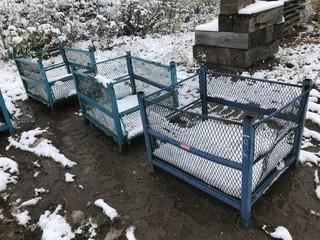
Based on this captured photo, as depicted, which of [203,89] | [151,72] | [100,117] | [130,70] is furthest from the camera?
[130,70]

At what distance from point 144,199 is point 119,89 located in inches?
92.3

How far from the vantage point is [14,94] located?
669 centimetres

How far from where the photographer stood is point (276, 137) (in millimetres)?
2836

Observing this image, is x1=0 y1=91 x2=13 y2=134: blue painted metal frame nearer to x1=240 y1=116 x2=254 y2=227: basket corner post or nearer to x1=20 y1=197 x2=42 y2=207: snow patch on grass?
x1=20 y1=197 x2=42 y2=207: snow patch on grass

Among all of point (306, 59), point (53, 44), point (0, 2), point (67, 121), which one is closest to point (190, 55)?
point (306, 59)

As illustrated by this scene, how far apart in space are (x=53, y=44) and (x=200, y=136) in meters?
6.95

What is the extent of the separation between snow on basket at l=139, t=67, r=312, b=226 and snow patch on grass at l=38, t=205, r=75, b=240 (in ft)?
3.94

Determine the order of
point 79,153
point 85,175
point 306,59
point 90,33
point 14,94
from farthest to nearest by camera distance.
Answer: point 90,33 → point 14,94 → point 306,59 → point 79,153 → point 85,175

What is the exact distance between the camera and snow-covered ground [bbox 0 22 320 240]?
3158 millimetres

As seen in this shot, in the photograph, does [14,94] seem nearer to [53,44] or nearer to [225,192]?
[53,44]

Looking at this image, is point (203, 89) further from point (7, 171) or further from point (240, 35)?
point (7, 171)

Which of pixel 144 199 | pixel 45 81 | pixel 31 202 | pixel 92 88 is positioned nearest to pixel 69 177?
pixel 31 202

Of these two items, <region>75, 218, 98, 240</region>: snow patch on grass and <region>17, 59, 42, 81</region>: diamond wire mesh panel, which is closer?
<region>75, 218, 98, 240</region>: snow patch on grass

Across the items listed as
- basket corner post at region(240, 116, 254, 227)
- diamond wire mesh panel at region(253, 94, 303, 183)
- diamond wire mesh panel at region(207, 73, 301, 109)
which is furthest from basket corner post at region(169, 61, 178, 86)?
basket corner post at region(240, 116, 254, 227)
